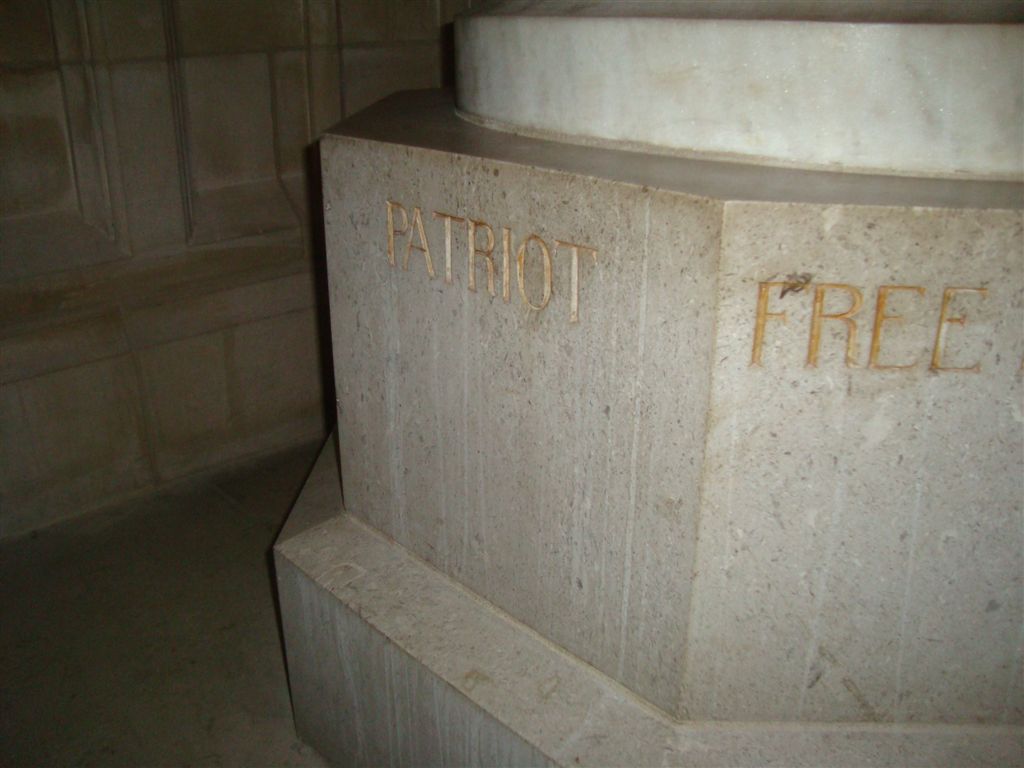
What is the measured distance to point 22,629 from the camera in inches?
111

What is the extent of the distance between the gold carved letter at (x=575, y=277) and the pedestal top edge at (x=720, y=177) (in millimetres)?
120

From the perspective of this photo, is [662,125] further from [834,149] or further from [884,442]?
[884,442]

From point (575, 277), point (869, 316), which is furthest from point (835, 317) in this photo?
point (575, 277)

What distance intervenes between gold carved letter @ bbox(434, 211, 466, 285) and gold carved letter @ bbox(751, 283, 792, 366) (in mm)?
597

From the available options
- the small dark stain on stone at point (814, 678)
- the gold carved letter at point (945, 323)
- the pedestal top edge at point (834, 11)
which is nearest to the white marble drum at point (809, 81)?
the pedestal top edge at point (834, 11)

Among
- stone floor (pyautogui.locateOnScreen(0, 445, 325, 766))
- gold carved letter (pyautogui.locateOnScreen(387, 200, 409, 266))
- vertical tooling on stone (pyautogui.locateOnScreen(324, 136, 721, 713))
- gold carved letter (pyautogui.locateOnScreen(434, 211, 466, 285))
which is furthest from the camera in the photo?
stone floor (pyautogui.locateOnScreen(0, 445, 325, 766))

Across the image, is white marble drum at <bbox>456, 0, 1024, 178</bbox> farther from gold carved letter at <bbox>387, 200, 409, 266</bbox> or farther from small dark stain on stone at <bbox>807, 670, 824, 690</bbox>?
small dark stain on stone at <bbox>807, 670, 824, 690</bbox>

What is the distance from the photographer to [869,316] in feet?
4.47

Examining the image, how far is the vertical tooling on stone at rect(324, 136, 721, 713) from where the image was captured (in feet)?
4.78

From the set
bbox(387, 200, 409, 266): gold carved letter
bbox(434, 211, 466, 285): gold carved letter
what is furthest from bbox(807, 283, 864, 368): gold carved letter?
bbox(387, 200, 409, 266): gold carved letter

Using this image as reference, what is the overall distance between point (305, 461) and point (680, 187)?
2805mm

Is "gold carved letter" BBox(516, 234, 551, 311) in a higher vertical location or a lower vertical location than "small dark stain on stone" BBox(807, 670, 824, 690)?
higher

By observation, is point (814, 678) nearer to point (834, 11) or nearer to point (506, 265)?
point (506, 265)

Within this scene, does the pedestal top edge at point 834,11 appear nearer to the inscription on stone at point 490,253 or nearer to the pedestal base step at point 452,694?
the inscription on stone at point 490,253
